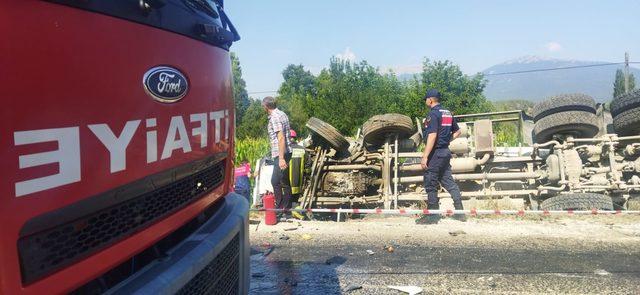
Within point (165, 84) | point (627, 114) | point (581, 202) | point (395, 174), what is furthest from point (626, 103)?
point (165, 84)

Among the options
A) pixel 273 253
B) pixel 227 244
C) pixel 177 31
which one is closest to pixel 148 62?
pixel 177 31

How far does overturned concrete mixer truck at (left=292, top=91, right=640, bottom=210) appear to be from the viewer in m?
6.50

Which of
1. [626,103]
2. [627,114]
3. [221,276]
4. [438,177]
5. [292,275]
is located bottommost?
[292,275]

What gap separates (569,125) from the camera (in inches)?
265

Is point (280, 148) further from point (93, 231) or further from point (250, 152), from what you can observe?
point (250, 152)

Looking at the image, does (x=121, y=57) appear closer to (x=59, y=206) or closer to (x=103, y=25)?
(x=103, y=25)

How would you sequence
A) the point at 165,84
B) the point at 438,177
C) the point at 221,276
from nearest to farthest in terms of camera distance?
the point at 165,84, the point at 221,276, the point at 438,177

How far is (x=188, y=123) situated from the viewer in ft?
5.91

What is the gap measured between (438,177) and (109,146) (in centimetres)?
550

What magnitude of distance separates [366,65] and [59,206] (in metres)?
54.1

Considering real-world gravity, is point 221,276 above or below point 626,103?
below

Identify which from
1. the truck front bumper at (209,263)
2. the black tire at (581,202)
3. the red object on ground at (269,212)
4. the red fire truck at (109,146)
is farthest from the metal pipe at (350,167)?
the red fire truck at (109,146)

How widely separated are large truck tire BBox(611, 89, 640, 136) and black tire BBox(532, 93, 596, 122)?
327 millimetres

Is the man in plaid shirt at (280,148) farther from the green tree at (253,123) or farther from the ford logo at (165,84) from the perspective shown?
the green tree at (253,123)
